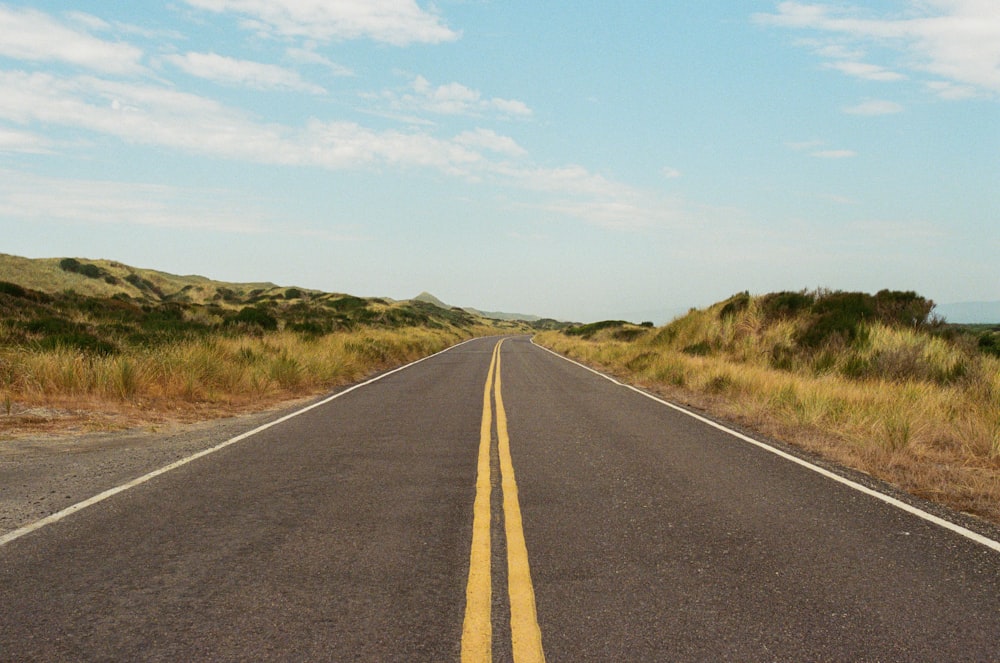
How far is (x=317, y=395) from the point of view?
47.6 ft

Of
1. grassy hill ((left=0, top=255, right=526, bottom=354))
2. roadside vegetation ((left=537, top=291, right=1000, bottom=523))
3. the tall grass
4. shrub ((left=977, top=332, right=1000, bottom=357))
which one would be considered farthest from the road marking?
shrub ((left=977, top=332, right=1000, bottom=357))

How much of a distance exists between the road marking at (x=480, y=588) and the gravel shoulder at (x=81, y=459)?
3.61 metres

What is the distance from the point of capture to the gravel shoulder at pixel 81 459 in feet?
18.1

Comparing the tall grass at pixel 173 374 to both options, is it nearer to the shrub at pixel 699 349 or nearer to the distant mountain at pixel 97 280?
the shrub at pixel 699 349

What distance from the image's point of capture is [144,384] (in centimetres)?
1206

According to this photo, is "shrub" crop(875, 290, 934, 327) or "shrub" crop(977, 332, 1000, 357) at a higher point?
"shrub" crop(875, 290, 934, 327)

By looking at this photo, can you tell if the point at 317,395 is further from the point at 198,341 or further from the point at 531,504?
the point at 531,504

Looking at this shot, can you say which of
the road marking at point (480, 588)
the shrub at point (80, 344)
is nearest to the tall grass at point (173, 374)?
the shrub at point (80, 344)

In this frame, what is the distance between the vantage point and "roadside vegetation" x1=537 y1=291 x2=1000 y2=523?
779 centimetres

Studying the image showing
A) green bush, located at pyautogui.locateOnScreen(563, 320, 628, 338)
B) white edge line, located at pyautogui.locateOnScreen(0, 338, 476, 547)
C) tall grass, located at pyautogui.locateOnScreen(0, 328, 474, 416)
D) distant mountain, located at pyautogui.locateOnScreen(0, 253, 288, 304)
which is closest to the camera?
white edge line, located at pyautogui.locateOnScreen(0, 338, 476, 547)

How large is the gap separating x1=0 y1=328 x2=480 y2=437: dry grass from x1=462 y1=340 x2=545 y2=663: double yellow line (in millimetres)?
7079

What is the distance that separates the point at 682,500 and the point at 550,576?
7.66 feet

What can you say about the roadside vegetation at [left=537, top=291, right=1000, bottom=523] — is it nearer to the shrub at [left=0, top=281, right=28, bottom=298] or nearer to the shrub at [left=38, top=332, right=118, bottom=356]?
the shrub at [left=38, top=332, right=118, bottom=356]

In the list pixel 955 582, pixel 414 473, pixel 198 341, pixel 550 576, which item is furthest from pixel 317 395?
pixel 955 582
